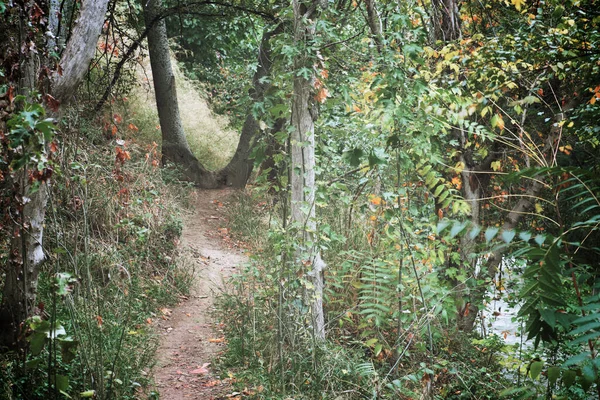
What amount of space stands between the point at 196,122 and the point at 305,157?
878 cm

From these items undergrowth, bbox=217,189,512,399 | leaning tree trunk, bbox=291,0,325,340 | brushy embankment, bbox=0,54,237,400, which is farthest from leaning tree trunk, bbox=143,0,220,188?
leaning tree trunk, bbox=291,0,325,340

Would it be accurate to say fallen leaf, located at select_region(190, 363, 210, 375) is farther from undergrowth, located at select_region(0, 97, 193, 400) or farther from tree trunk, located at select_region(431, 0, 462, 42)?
tree trunk, located at select_region(431, 0, 462, 42)

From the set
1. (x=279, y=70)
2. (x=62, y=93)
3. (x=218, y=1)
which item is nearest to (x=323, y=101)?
(x=279, y=70)

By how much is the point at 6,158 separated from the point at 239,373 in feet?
8.94

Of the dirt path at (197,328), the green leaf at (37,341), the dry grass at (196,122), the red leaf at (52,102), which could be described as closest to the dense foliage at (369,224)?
the green leaf at (37,341)

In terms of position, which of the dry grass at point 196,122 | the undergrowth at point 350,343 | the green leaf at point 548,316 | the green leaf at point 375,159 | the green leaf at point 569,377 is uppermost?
the dry grass at point 196,122

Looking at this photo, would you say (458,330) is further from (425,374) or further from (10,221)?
(10,221)

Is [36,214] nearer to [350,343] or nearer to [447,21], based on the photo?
[350,343]

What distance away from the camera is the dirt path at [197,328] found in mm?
4934

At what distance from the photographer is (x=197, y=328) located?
6355 mm

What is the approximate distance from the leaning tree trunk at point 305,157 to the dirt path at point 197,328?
127cm

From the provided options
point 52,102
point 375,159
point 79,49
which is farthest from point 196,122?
point 52,102

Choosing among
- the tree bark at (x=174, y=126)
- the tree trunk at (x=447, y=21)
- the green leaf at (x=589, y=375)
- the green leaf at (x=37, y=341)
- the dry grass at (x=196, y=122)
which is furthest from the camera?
the dry grass at (x=196, y=122)

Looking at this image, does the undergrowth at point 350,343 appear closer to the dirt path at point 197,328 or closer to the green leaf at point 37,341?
the dirt path at point 197,328
